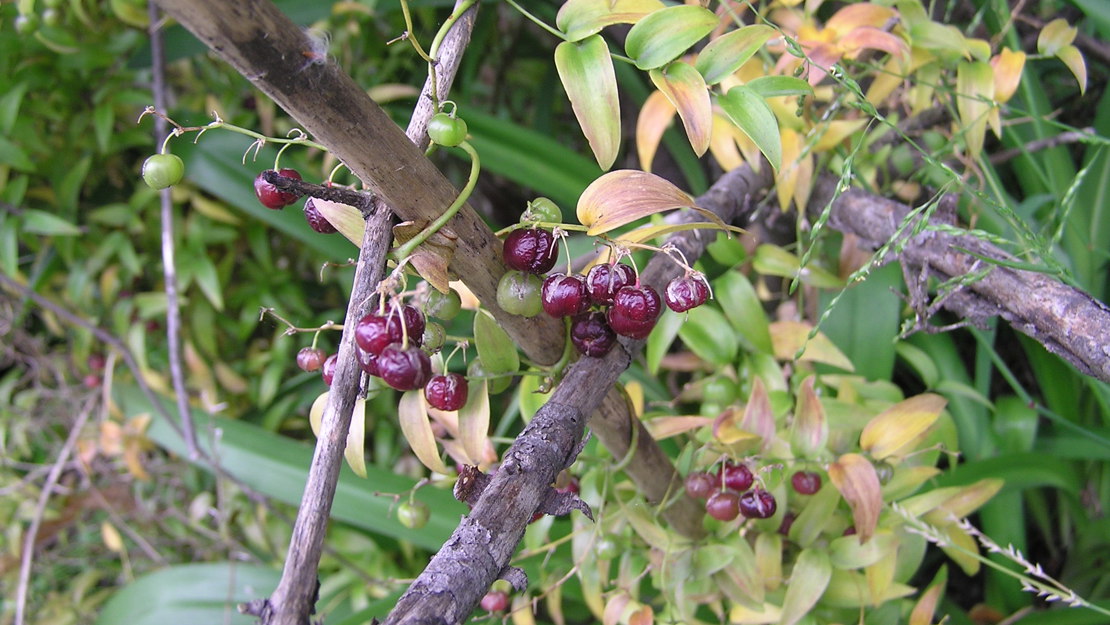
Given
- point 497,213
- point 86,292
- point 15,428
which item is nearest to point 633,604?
point 497,213

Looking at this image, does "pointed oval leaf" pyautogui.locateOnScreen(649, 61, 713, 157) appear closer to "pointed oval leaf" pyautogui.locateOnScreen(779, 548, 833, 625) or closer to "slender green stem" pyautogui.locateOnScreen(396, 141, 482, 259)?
"slender green stem" pyautogui.locateOnScreen(396, 141, 482, 259)

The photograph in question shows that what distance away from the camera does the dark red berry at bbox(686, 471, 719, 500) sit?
657mm

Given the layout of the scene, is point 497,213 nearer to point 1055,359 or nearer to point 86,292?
point 86,292

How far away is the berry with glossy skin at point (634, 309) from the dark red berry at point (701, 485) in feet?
0.88

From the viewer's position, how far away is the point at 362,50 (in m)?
1.27

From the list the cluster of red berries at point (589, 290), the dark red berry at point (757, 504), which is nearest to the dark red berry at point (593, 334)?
the cluster of red berries at point (589, 290)

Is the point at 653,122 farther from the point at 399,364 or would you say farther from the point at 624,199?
the point at 399,364

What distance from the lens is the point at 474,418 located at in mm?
541

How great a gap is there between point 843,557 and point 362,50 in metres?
1.09

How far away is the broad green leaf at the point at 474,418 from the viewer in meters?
0.54

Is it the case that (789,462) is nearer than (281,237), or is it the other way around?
(789,462)

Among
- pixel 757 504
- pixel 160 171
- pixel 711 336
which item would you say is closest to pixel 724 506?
pixel 757 504

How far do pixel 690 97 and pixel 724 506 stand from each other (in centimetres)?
35

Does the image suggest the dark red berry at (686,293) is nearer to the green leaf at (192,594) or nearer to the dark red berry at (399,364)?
the dark red berry at (399,364)
